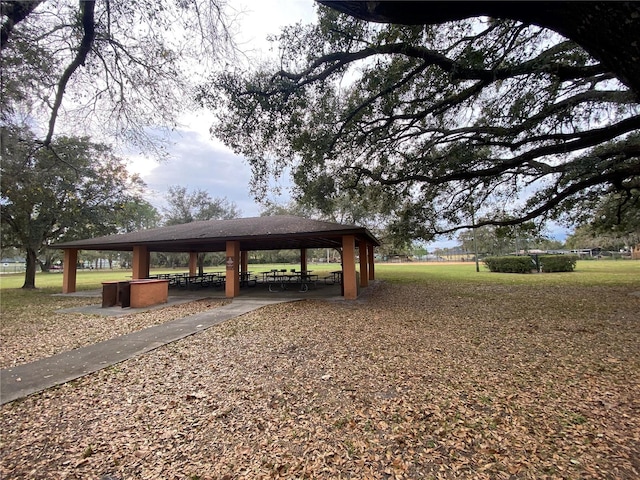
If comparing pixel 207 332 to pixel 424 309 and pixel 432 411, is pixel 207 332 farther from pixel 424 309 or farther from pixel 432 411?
pixel 424 309

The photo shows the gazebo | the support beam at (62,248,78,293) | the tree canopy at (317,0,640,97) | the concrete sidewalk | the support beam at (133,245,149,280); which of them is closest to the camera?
the tree canopy at (317,0,640,97)

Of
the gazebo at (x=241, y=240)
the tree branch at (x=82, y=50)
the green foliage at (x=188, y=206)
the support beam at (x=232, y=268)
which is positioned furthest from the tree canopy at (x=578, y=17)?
the green foliage at (x=188, y=206)

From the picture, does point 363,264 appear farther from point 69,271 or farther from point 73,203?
point 73,203

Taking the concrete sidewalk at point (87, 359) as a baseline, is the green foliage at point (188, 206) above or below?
above

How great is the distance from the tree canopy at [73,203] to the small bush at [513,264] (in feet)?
93.1

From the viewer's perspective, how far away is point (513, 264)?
23.1m

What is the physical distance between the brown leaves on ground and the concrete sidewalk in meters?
0.34

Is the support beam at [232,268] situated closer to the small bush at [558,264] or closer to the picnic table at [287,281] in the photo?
the picnic table at [287,281]

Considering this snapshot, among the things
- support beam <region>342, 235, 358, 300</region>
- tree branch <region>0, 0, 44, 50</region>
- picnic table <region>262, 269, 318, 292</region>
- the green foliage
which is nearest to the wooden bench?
picnic table <region>262, 269, 318, 292</region>

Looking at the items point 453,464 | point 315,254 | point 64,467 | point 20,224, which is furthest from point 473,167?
point 315,254

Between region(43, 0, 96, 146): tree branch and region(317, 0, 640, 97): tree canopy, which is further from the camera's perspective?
region(43, 0, 96, 146): tree branch

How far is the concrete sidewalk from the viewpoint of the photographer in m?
3.86

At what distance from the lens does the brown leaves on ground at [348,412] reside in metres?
2.35

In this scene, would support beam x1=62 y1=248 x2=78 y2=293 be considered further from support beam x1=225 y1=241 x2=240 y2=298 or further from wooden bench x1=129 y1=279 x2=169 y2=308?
support beam x1=225 y1=241 x2=240 y2=298
